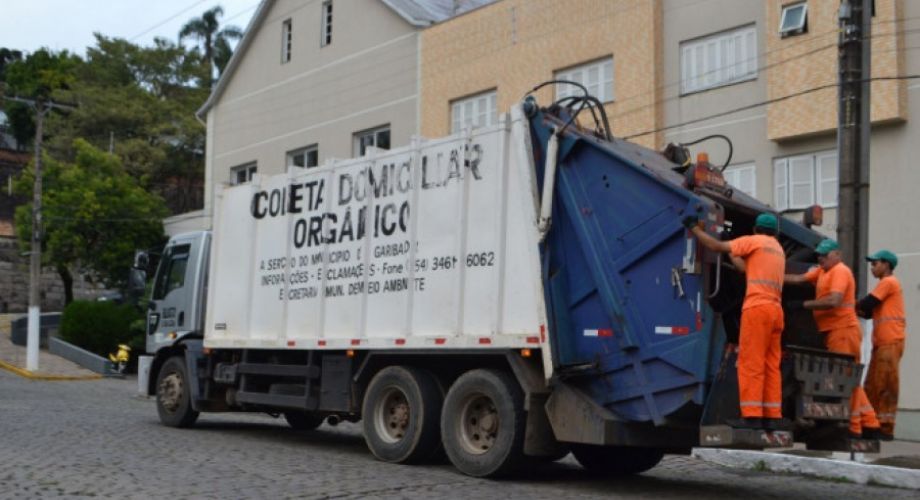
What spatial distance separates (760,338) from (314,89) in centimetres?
2237

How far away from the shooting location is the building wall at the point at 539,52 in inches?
811

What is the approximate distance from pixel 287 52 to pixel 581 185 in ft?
74.7

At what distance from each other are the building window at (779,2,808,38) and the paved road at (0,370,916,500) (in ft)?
27.5

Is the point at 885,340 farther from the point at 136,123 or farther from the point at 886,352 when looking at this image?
the point at 136,123

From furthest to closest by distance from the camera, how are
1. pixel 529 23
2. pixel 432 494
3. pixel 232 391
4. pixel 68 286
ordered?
1. pixel 68 286
2. pixel 529 23
3. pixel 232 391
4. pixel 432 494

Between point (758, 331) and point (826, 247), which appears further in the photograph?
point (826, 247)

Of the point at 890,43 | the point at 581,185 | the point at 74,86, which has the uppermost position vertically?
the point at 74,86

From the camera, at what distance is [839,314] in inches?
358

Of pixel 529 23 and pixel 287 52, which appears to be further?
pixel 287 52

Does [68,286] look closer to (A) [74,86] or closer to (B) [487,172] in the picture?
(A) [74,86]

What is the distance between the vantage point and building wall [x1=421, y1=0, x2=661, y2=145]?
2061 centimetres

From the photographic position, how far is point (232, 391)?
13398 millimetres

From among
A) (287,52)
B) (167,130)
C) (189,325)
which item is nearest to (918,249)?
(189,325)

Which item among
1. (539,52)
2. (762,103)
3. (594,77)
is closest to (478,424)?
(762,103)
